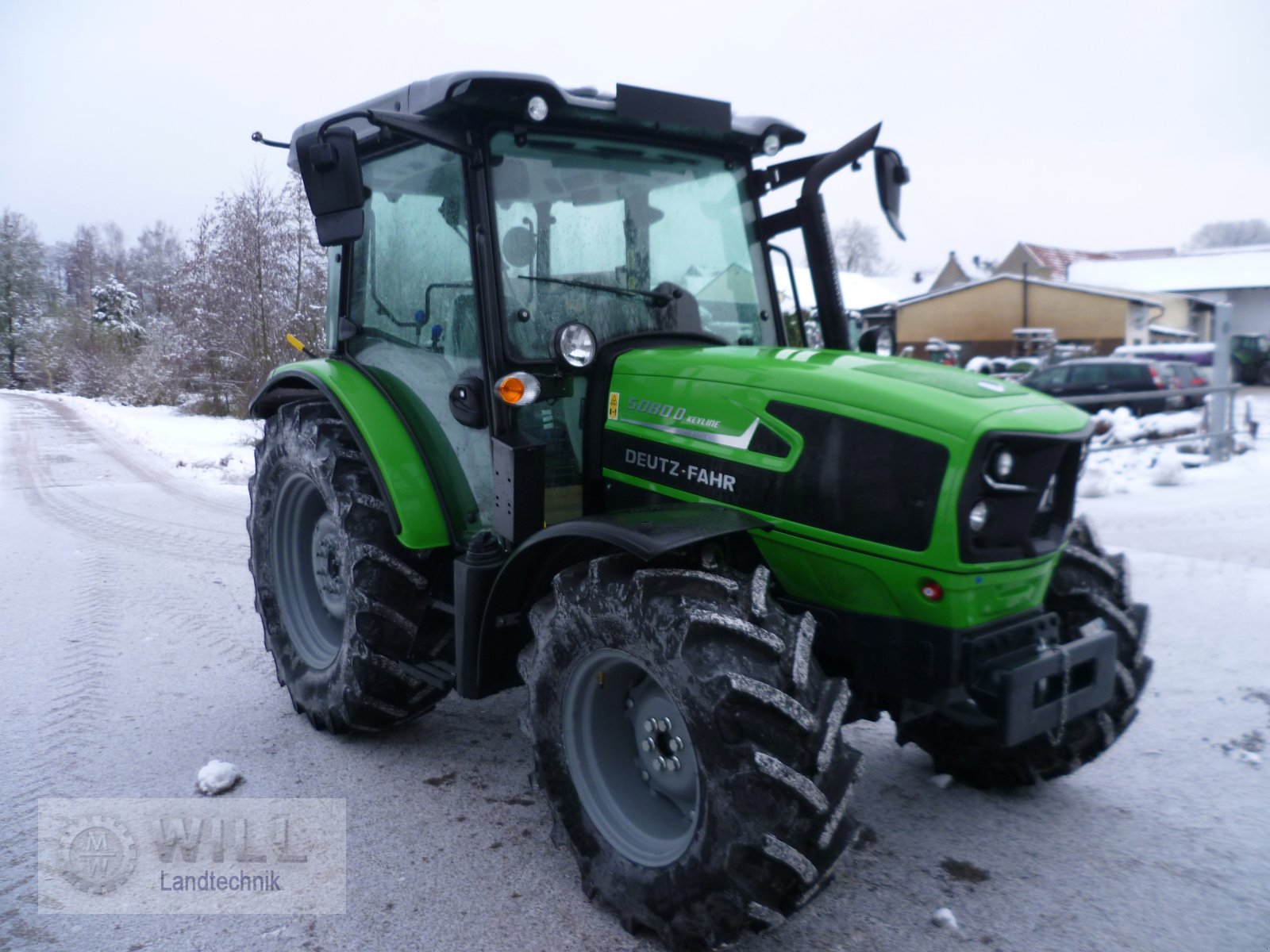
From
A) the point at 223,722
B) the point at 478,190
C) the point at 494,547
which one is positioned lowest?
the point at 223,722

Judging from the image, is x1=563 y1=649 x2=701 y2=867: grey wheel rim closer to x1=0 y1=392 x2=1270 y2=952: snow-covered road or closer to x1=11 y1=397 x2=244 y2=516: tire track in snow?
x1=0 y1=392 x2=1270 y2=952: snow-covered road

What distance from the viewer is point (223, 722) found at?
14.7 feet

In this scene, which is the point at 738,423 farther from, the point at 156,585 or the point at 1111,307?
the point at 1111,307

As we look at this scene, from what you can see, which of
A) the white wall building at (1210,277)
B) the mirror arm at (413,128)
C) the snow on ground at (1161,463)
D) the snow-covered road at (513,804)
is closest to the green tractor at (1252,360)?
the white wall building at (1210,277)

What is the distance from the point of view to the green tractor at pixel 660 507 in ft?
8.79

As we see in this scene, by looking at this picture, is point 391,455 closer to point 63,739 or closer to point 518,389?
point 518,389

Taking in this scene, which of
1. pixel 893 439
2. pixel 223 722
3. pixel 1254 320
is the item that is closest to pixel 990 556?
pixel 893 439

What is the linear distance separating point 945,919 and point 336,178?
2.86 m

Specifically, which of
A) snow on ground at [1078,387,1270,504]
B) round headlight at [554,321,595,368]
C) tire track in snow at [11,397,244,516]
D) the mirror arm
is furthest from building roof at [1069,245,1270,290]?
the mirror arm

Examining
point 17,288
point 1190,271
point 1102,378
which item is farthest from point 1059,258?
point 17,288

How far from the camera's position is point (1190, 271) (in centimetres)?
4631

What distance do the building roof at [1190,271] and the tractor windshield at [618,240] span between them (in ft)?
142

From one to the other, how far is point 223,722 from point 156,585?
2.79 meters

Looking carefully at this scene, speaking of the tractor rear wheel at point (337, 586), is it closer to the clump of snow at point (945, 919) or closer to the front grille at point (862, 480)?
the front grille at point (862, 480)
